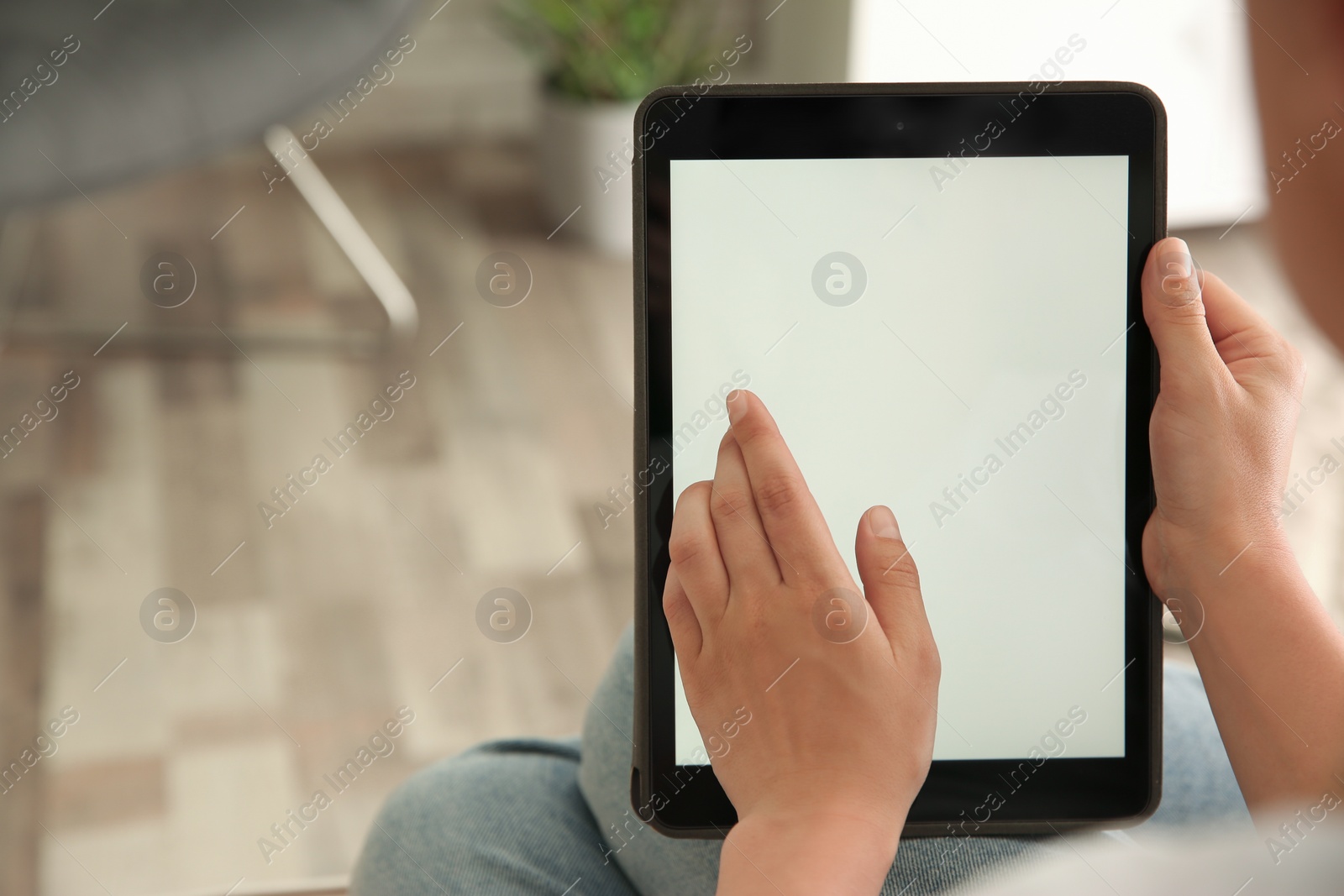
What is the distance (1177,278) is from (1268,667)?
0.46 feet

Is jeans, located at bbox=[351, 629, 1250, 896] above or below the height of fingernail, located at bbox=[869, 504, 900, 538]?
below

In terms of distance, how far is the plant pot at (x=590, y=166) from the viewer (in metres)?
1.59

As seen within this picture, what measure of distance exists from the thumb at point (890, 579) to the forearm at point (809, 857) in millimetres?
66

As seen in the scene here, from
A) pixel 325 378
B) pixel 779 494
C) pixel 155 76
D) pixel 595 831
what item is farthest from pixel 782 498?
pixel 325 378

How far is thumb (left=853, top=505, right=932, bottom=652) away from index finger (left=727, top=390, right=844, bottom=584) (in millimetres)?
16

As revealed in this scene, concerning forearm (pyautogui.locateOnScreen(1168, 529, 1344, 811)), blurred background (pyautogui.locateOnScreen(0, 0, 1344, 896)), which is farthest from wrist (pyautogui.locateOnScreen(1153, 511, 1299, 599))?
blurred background (pyautogui.locateOnScreen(0, 0, 1344, 896))

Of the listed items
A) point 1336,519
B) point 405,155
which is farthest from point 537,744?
point 405,155

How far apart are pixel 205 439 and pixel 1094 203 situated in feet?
3.83

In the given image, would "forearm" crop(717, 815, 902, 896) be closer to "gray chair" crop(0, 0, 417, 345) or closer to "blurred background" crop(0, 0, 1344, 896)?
"blurred background" crop(0, 0, 1344, 896)

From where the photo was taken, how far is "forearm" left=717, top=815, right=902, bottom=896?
12.9 inches

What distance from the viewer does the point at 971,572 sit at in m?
0.42

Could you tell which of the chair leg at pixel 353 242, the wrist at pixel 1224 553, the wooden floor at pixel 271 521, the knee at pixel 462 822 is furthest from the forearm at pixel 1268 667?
the chair leg at pixel 353 242

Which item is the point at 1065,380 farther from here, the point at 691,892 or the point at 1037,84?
the point at 691,892

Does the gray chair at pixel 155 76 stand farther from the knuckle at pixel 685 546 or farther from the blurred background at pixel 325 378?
the knuckle at pixel 685 546
